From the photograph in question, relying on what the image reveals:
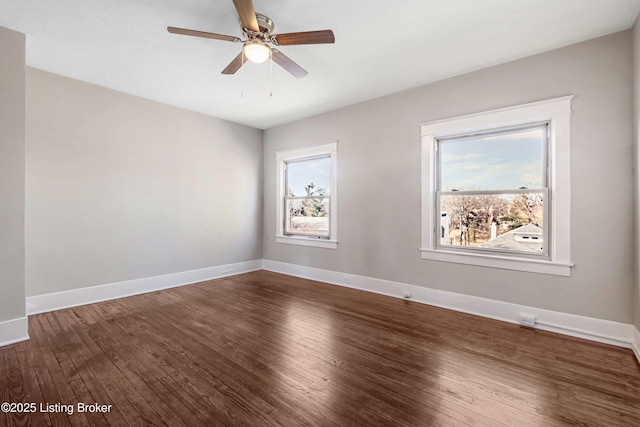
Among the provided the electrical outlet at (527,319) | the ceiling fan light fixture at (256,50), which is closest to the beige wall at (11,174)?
the ceiling fan light fixture at (256,50)

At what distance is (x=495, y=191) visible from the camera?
330cm

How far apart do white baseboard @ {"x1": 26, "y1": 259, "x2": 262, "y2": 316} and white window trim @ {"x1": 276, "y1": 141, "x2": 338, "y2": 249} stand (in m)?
1.12

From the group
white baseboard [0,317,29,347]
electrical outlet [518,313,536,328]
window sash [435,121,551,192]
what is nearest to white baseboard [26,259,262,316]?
white baseboard [0,317,29,347]

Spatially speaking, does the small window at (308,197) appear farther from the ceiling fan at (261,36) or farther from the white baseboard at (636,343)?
the white baseboard at (636,343)

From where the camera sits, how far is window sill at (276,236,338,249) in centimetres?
476

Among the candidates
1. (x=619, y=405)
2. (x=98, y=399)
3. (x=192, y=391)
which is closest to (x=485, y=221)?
(x=619, y=405)

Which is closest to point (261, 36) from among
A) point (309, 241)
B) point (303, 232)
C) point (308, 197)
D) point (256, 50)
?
point (256, 50)

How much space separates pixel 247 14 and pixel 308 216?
11.9 ft

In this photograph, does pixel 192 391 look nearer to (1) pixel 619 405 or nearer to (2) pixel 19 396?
(2) pixel 19 396

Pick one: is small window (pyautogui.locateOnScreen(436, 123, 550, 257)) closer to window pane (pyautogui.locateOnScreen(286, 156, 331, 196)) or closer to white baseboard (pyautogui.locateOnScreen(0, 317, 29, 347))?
window pane (pyautogui.locateOnScreen(286, 156, 331, 196))

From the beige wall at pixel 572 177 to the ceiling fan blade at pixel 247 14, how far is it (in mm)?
1937

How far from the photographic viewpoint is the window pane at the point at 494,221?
310 centimetres

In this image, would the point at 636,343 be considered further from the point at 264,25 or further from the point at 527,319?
the point at 264,25

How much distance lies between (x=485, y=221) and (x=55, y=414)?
4.15 m
